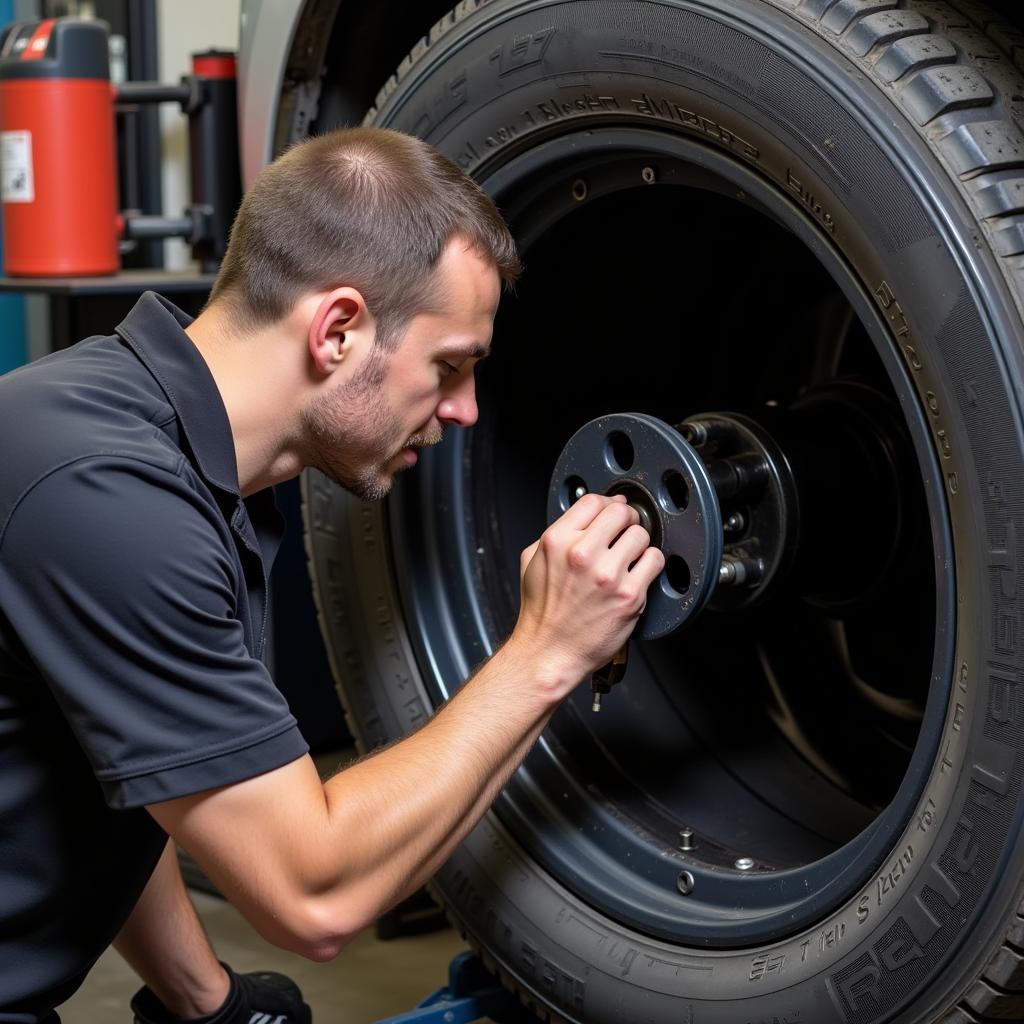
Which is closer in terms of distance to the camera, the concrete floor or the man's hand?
the man's hand

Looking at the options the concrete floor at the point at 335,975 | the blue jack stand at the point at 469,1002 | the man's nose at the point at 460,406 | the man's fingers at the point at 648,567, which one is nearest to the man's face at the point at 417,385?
the man's nose at the point at 460,406

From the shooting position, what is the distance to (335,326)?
1.36 metres

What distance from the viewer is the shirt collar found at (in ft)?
4.35

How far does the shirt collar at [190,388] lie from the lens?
1325 millimetres

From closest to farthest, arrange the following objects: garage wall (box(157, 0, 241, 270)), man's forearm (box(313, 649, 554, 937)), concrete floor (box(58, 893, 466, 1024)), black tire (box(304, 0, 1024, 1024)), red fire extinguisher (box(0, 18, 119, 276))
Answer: black tire (box(304, 0, 1024, 1024)) < man's forearm (box(313, 649, 554, 937)) < concrete floor (box(58, 893, 466, 1024)) < red fire extinguisher (box(0, 18, 119, 276)) < garage wall (box(157, 0, 241, 270))

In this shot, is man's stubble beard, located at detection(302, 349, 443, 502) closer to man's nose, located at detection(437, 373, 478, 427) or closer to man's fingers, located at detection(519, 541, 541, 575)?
man's nose, located at detection(437, 373, 478, 427)

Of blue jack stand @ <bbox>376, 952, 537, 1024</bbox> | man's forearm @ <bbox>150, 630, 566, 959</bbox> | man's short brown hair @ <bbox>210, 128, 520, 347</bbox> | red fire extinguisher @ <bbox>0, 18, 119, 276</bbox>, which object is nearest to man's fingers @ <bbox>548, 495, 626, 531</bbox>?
man's forearm @ <bbox>150, 630, 566, 959</bbox>

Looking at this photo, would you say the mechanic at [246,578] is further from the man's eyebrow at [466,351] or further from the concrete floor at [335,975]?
the concrete floor at [335,975]

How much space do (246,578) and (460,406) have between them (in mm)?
264

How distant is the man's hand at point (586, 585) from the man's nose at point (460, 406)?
0.51 feet

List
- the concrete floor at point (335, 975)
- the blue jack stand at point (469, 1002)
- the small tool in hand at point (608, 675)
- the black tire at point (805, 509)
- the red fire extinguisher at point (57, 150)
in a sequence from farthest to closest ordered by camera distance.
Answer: the red fire extinguisher at point (57, 150)
the concrete floor at point (335, 975)
the blue jack stand at point (469, 1002)
the small tool in hand at point (608, 675)
the black tire at point (805, 509)

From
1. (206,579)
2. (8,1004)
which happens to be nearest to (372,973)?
(8,1004)

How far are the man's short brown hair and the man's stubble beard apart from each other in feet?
0.17

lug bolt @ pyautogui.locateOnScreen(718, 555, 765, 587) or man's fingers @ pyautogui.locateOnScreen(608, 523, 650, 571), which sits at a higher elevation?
man's fingers @ pyautogui.locateOnScreen(608, 523, 650, 571)
